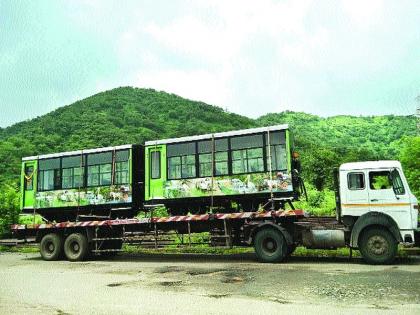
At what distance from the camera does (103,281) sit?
390 inches

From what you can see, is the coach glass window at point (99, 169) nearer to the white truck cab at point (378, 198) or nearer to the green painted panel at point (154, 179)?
the green painted panel at point (154, 179)

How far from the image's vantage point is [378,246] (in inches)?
440

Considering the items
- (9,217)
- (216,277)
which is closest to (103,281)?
(216,277)

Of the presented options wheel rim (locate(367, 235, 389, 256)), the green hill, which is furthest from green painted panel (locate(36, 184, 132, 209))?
the green hill

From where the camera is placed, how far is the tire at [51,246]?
15.4 meters

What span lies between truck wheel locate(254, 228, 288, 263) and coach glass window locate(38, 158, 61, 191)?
8217mm

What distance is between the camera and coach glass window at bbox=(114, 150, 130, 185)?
49.0ft

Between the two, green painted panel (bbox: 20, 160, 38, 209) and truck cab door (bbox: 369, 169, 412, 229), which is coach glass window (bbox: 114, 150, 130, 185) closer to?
green painted panel (bbox: 20, 160, 38, 209)

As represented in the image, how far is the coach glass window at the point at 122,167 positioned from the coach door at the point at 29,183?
12.6 feet

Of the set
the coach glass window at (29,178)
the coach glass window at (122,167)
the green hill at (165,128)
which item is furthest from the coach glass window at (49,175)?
the green hill at (165,128)

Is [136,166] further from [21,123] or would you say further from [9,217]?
[21,123]

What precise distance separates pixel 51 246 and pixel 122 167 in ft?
13.4

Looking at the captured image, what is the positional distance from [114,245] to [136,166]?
3249mm

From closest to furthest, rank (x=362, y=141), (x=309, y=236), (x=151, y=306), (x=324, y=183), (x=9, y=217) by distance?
(x=151, y=306), (x=309, y=236), (x=9, y=217), (x=324, y=183), (x=362, y=141)
